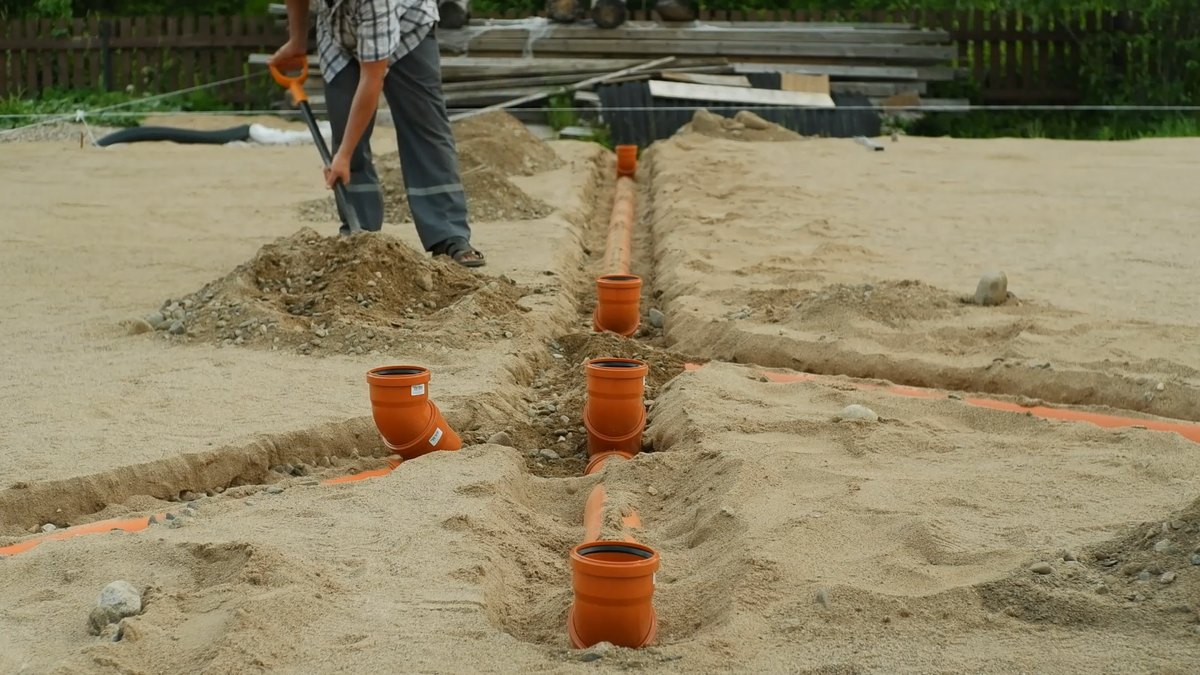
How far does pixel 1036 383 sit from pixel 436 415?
1830 mm

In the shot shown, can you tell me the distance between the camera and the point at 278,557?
2.44 m

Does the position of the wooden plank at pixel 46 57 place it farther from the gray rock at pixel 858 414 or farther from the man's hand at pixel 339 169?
the gray rock at pixel 858 414

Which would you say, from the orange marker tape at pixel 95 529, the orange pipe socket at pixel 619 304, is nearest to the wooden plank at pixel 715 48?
the orange pipe socket at pixel 619 304

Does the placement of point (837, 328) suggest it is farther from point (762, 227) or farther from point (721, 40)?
point (721, 40)

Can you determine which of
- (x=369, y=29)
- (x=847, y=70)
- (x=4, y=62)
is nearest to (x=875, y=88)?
(x=847, y=70)

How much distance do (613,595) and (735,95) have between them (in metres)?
10.6

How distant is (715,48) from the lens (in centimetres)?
1339

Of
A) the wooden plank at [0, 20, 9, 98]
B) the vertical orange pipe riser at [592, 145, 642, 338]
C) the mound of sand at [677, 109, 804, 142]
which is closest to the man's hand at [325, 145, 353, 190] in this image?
the vertical orange pipe riser at [592, 145, 642, 338]

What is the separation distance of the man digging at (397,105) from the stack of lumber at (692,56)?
705cm

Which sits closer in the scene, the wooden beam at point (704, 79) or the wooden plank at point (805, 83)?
the wooden beam at point (704, 79)

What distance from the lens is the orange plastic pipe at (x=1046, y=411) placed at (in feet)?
10.9

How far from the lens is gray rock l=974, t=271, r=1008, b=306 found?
466 cm

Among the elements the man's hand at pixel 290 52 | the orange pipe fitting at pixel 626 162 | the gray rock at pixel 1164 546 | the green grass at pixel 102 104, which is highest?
the man's hand at pixel 290 52

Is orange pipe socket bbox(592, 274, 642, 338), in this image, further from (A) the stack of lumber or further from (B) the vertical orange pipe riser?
(A) the stack of lumber
